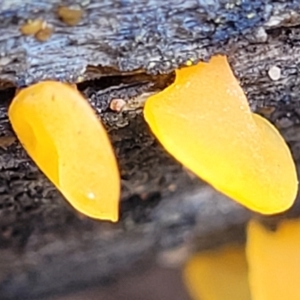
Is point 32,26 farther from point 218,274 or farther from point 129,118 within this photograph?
point 218,274

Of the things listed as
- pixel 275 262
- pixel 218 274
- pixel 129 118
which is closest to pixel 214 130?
pixel 129 118

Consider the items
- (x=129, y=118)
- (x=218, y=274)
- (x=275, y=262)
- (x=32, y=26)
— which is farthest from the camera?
(x=218, y=274)

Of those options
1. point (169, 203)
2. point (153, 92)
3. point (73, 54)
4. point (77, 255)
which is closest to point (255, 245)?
point (169, 203)

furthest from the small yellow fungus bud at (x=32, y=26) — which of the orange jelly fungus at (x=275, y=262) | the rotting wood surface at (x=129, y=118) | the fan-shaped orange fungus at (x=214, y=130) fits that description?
the orange jelly fungus at (x=275, y=262)

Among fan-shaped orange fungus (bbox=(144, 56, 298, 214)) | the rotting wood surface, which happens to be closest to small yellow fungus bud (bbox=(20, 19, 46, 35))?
the rotting wood surface

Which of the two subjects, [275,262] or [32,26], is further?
[275,262]

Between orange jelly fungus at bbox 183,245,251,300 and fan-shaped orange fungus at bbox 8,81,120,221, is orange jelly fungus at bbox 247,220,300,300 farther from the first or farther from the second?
fan-shaped orange fungus at bbox 8,81,120,221
